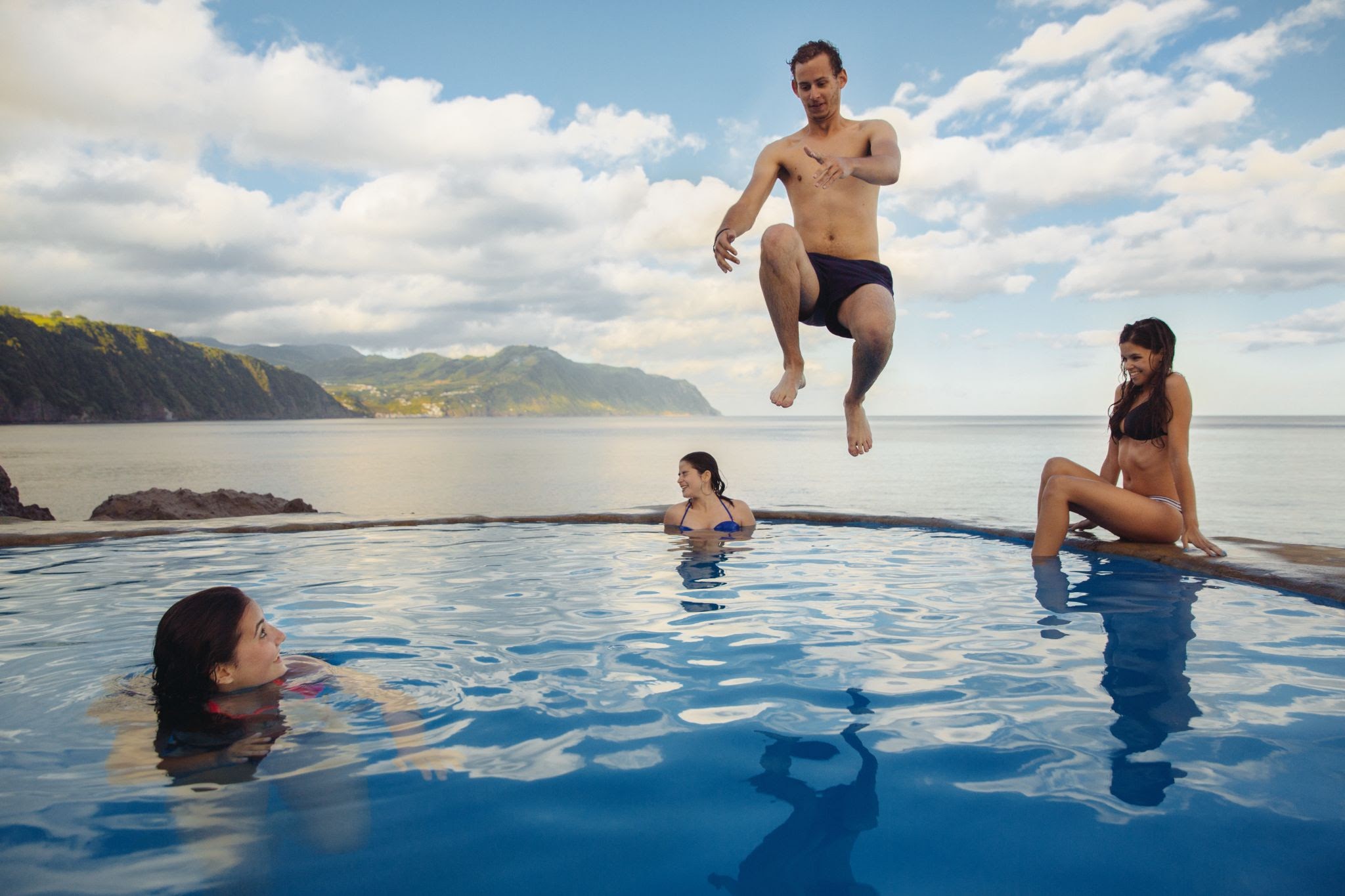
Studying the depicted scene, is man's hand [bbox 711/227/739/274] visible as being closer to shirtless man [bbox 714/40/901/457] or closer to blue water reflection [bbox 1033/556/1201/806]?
shirtless man [bbox 714/40/901/457]

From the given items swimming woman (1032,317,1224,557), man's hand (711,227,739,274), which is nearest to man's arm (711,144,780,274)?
man's hand (711,227,739,274)

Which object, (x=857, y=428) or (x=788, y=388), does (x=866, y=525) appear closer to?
(x=857, y=428)

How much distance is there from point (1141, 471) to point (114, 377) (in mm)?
161497

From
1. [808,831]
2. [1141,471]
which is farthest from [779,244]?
[1141,471]

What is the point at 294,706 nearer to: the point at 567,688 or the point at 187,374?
the point at 567,688

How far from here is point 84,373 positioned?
434ft

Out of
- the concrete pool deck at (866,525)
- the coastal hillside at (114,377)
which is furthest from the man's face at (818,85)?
the coastal hillside at (114,377)

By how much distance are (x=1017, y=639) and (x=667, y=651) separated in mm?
2155

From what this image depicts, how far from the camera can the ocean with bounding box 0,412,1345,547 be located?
20719 mm

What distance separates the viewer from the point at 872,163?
504 centimetres

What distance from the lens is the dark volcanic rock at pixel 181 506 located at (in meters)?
12.8

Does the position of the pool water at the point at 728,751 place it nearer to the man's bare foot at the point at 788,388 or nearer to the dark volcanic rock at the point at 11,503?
the man's bare foot at the point at 788,388

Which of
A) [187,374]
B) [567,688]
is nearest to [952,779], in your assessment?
[567,688]

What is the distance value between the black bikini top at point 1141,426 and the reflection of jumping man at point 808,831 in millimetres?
5449
